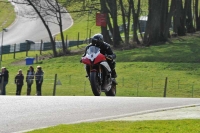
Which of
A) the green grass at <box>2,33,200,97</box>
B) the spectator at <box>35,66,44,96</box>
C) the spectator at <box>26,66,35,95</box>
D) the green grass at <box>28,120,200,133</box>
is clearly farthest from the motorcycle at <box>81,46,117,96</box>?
the green grass at <box>2,33,200,97</box>

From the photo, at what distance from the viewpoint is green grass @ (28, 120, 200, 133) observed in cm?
1103

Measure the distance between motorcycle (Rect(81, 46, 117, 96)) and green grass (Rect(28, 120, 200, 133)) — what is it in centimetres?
678

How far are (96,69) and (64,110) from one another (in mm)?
4856

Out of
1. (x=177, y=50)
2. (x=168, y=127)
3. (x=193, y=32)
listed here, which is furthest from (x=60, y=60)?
(x=168, y=127)

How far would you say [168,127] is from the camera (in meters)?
11.4

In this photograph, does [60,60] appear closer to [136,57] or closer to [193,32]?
[136,57]

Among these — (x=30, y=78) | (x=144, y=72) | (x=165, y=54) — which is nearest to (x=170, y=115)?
(x=30, y=78)

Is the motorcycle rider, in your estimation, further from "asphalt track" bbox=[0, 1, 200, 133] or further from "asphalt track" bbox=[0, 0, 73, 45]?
"asphalt track" bbox=[0, 0, 73, 45]

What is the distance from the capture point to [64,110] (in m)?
14.3

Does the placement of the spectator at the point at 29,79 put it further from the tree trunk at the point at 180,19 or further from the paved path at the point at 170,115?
the tree trunk at the point at 180,19

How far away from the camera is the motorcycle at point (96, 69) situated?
18812mm

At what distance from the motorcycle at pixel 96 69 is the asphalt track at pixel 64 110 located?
2072 mm

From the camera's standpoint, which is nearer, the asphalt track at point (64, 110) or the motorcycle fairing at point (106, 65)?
the asphalt track at point (64, 110)

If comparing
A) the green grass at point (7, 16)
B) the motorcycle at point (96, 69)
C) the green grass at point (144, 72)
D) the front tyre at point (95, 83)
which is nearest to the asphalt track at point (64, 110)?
the front tyre at point (95, 83)
